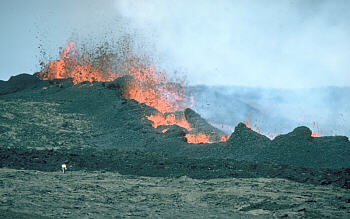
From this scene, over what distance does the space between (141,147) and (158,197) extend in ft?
24.2

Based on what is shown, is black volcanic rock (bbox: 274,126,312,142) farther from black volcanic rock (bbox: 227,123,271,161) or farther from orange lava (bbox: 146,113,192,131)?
orange lava (bbox: 146,113,192,131)

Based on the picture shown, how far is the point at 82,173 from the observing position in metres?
10.4

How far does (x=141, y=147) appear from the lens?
15.1m

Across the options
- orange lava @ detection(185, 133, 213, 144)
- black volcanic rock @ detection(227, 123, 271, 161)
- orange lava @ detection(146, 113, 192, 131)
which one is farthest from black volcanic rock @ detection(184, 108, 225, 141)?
black volcanic rock @ detection(227, 123, 271, 161)

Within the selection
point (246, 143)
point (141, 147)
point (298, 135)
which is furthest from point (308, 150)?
point (141, 147)

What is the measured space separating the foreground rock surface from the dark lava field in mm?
16

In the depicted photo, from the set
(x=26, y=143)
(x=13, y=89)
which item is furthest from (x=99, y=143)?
(x=13, y=89)

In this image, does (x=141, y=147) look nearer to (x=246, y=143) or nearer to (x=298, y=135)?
(x=246, y=143)

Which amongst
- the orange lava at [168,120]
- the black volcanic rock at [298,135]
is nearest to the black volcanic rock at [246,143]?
the black volcanic rock at [298,135]

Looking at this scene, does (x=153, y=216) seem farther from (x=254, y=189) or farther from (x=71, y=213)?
(x=254, y=189)

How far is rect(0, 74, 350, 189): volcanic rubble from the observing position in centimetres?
1078

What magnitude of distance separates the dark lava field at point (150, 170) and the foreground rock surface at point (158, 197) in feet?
0.05

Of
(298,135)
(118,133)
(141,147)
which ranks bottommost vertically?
(141,147)

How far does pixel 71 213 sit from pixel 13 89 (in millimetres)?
27678
